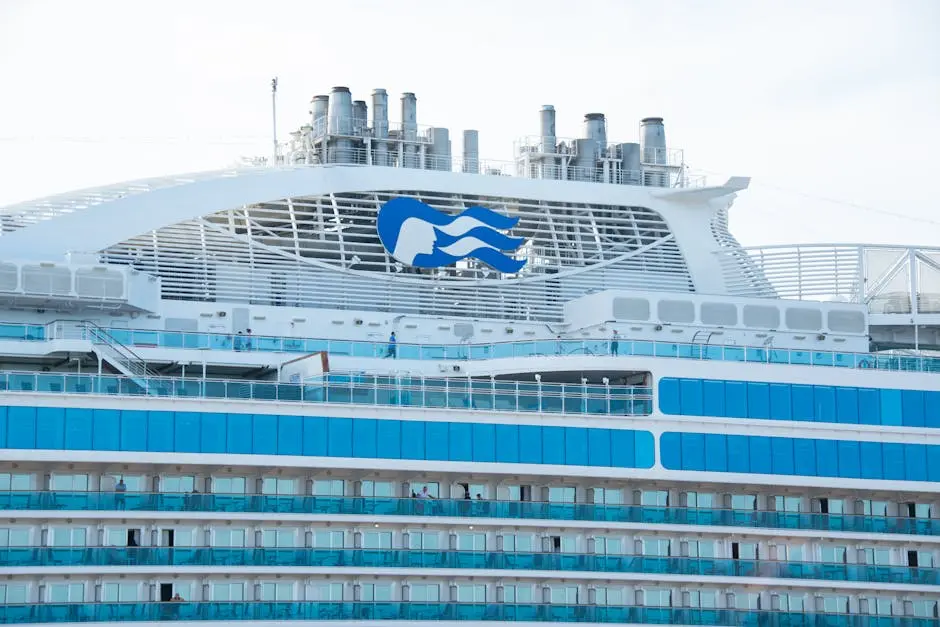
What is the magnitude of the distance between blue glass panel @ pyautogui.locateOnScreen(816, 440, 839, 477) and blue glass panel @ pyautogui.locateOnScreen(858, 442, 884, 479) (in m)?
0.71

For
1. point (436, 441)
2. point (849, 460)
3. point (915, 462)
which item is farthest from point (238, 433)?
point (915, 462)

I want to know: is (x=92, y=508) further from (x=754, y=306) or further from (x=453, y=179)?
(x=754, y=306)

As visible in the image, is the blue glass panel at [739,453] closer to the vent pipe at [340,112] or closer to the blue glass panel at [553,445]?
the blue glass panel at [553,445]

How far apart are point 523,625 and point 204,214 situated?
14.1 meters

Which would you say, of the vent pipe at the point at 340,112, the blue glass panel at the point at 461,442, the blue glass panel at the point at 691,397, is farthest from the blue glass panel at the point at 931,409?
the vent pipe at the point at 340,112

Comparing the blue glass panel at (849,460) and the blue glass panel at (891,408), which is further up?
the blue glass panel at (891,408)

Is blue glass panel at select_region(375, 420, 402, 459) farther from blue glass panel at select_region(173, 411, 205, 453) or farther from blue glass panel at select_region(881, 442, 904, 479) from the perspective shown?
blue glass panel at select_region(881, 442, 904, 479)

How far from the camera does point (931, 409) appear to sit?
53.2 meters

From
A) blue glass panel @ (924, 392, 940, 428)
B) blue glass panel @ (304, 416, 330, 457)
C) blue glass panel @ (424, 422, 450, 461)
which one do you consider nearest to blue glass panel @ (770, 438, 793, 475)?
blue glass panel @ (924, 392, 940, 428)

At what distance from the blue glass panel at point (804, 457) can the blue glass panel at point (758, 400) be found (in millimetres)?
1078

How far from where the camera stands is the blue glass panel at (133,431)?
46.3m

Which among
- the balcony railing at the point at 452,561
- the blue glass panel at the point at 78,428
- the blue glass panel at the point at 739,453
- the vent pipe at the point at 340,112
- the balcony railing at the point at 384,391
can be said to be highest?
the vent pipe at the point at 340,112

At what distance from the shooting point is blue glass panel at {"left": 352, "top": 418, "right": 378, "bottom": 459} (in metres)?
48.3

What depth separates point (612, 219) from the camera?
58750mm
